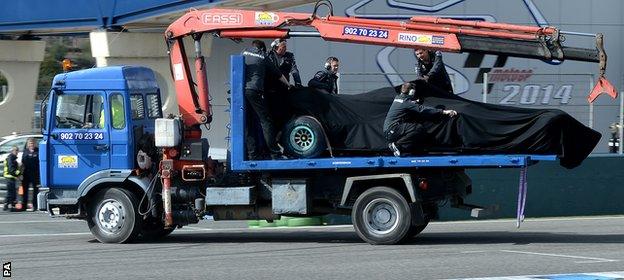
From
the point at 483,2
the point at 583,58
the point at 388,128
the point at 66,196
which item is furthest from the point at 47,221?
the point at 483,2

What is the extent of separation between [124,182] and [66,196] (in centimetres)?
93

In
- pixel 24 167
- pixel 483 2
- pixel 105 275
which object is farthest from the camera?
pixel 483 2

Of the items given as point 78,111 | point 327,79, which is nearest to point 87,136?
point 78,111

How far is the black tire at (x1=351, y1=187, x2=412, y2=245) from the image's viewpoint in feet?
48.3

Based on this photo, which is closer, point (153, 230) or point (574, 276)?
point (574, 276)

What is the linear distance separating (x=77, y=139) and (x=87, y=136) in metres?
0.15

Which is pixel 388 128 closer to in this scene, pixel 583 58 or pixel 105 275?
pixel 583 58

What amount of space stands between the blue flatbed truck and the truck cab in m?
0.01

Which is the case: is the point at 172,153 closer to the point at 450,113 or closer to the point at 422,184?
the point at 422,184

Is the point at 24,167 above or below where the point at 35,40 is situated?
below

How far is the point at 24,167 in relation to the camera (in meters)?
23.8

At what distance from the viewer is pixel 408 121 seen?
14633mm

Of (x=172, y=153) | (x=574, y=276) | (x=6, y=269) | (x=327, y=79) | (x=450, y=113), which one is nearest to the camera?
(x=574, y=276)

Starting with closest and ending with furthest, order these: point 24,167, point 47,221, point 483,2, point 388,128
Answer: point 388,128 < point 47,221 < point 24,167 < point 483,2
